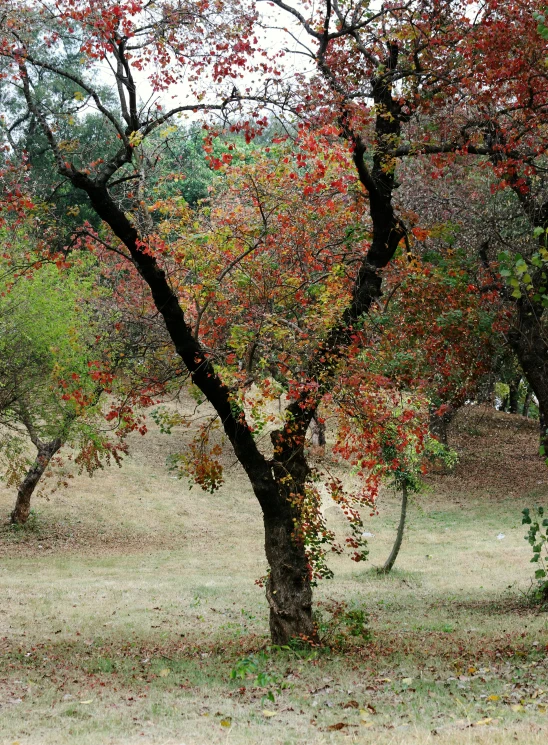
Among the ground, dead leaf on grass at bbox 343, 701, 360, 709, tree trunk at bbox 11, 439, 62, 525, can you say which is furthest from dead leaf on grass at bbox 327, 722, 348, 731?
tree trunk at bbox 11, 439, 62, 525

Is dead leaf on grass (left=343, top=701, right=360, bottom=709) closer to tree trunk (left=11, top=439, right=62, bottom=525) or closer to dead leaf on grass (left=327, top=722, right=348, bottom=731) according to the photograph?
dead leaf on grass (left=327, top=722, right=348, bottom=731)

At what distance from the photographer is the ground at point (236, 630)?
22.1 ft

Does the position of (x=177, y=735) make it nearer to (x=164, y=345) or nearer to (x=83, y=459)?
(x=164, y=345)

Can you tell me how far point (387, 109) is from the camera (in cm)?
1062

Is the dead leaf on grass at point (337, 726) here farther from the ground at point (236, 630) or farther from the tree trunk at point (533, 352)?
the tree trunk at point (533, 352)

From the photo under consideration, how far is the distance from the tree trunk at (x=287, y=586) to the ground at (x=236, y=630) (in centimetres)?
39

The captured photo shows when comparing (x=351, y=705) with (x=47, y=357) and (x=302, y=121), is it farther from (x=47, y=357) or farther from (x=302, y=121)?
(x=47, y=357)

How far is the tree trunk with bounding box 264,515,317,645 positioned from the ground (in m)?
0.39

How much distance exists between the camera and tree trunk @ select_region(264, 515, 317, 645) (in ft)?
35.8

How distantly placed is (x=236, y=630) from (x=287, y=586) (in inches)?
114

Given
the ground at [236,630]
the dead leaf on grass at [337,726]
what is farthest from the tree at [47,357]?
the dead leaf on grass at [337,726]

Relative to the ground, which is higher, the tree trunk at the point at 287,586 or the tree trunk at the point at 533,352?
the tree trunk at the point at 533,352

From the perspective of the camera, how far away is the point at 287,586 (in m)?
11.0

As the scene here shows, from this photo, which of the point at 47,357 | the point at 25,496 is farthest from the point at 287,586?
the point at 25,496
